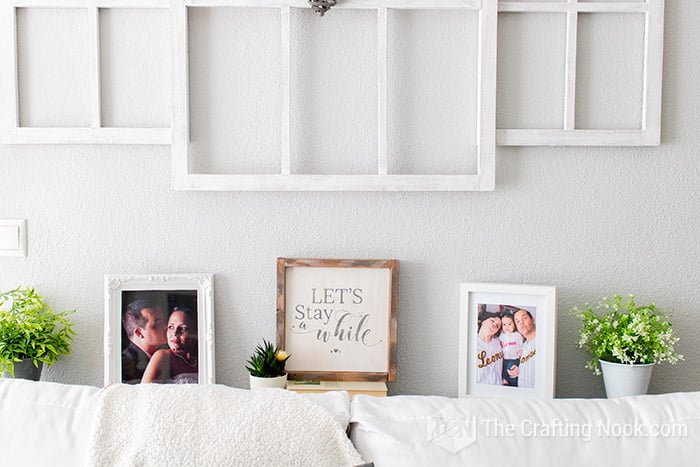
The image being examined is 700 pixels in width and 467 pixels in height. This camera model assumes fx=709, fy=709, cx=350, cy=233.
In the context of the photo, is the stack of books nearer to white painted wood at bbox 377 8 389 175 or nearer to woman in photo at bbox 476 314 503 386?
woman in photo at bbox 476 314 503 386

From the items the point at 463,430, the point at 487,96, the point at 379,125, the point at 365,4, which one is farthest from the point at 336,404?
the point at 365,4

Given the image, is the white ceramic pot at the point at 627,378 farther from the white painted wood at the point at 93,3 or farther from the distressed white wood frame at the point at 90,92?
the white painted wood at the point at 93,3

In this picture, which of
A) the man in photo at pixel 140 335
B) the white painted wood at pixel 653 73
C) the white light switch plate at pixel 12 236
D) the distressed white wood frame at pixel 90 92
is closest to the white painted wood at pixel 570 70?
the white painted wood at pixel 653 73

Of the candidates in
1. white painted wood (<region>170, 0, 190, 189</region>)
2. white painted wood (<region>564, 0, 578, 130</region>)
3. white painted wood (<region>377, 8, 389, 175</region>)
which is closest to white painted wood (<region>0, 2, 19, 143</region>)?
white painted wood (<region>170, 0, 190, 189</region>)

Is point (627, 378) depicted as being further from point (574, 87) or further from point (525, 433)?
point (574, 87)

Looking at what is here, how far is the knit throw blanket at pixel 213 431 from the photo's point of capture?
1172mm

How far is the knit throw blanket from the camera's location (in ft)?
3.84

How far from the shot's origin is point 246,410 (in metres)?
1.23

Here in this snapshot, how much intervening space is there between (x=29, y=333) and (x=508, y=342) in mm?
1063

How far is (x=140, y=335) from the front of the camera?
164cm

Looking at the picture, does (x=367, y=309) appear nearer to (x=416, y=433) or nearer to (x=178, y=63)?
(x=416, y=433)

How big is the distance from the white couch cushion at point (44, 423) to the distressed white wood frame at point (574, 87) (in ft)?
3.45

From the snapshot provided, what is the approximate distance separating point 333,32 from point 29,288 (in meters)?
0.93

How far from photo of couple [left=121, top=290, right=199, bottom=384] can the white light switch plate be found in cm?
27
